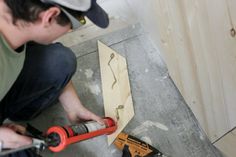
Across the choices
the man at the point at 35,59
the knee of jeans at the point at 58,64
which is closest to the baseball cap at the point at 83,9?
the man at the point at 35,59

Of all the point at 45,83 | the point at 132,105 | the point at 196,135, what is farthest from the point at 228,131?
the point at 45,83

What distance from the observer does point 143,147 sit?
4.62 feet

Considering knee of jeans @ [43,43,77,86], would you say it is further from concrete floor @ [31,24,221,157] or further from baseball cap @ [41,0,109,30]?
baseball cap @ [41,0,109,30]

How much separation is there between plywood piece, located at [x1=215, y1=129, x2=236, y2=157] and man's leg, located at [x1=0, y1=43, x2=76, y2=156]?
0.53m

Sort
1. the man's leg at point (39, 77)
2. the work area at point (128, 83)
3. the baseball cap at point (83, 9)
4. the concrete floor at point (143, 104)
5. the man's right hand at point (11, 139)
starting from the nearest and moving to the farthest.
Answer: the baseball cap at point (83, 9)
the work area at point (128, 83)
the man's right hand at point (11, 139)
the man's leg at point (39, 77)
the concrete floor at point (143, 104)

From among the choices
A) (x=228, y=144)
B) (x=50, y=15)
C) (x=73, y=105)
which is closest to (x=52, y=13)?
(x=50, y=15)

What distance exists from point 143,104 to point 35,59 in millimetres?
471

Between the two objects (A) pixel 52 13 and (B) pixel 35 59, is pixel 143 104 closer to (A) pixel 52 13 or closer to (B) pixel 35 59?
(B) pixel 35 59

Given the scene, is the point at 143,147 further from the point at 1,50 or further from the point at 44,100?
the point at 1,50

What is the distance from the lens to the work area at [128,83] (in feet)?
3.32

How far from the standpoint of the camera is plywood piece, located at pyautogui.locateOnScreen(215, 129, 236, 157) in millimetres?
1188

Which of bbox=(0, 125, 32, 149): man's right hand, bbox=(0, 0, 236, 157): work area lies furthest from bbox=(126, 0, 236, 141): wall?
bbox=(0, 125, 32, 149): man's right hand

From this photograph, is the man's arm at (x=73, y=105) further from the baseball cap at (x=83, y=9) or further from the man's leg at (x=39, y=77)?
the baseball cap at (x=83, y=9)

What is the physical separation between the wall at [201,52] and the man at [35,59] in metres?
0.24
